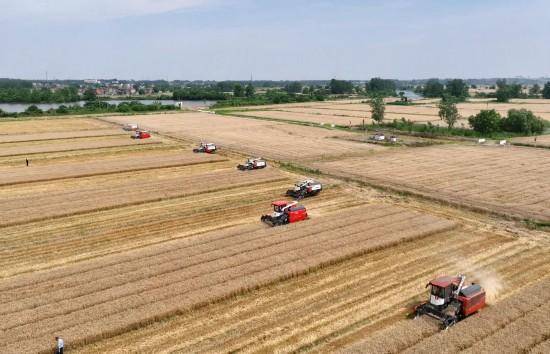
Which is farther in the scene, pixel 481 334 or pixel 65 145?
pixel 65 145

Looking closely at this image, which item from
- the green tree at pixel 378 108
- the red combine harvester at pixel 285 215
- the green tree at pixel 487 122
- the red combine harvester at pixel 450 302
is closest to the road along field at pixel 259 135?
the green tree at pixel 378 108

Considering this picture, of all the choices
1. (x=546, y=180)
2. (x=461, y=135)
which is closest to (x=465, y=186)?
(x=546, y=180)

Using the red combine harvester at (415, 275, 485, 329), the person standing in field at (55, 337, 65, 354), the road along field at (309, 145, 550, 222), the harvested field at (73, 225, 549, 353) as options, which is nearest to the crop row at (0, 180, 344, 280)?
the road along field at (309, 145, 550, 222)

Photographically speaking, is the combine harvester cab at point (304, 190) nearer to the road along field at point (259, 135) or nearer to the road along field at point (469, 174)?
the road along field at point (469, 174)

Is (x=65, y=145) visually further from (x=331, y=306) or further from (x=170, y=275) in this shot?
(x=331, y=306)

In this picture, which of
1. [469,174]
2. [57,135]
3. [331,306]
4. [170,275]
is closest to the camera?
[331,306]

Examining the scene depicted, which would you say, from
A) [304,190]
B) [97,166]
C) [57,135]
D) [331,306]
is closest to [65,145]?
[57,135]
